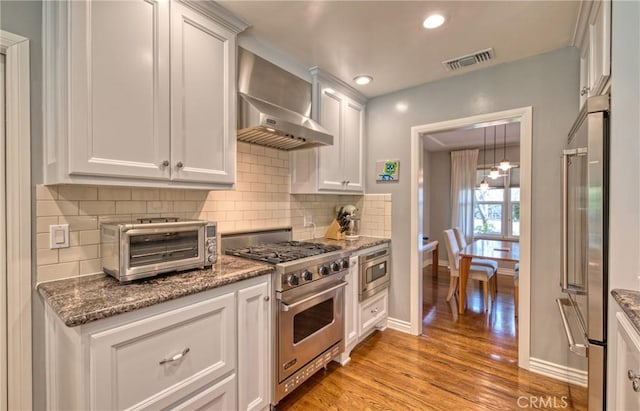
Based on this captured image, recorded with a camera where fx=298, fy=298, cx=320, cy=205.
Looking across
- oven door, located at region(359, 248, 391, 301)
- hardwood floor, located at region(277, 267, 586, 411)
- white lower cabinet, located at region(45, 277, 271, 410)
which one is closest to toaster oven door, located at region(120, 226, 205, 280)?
white lower cabinet, located at region(45, 277, 271, 410)

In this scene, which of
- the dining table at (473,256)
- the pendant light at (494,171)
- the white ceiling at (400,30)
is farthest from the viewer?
the pendant light at (494,171)

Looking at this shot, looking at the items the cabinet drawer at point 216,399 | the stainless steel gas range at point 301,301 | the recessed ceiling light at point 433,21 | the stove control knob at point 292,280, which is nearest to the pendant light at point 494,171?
the recessed ceiling light at point 433,21

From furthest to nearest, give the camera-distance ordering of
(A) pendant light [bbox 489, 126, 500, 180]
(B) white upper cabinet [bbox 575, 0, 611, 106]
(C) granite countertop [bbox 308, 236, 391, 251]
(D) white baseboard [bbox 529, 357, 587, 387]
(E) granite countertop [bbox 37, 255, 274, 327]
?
1. (A) pendant light [bbox 489, 126, 500, 180]
2. (C) granite countertop [bbox 308, 236, 391, 251]
3. (D) white baseboard [bbox 529, 357, 587, 387]
4. (B) white upper cabinet [bbox 575, 0, 611, 106]
5. (E) granite countertop [bbox 37, 255, 274, 327]

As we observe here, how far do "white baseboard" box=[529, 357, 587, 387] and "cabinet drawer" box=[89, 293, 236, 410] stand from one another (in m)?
2.33

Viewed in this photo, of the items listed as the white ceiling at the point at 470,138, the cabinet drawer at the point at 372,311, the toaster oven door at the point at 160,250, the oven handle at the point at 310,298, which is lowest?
the cabinet drawer at the point at 372,311

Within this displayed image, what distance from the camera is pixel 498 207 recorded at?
5.98 m

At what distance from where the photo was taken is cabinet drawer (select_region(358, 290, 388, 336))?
272 cm

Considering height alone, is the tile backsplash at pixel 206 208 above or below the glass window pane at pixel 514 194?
below

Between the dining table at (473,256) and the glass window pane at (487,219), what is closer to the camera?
the dining table at (473,256)

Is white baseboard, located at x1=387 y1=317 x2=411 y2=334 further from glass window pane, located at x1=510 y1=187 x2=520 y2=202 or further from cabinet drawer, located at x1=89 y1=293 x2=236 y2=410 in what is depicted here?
glass window pane, located at x1=510 y1=187 x2=520 y2=202

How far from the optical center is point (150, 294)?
126 centimetres

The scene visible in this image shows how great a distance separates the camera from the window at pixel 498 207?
18.9ft

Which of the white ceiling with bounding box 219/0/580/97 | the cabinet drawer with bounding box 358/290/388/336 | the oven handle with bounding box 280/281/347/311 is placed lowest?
the cabinet drawer with bounding box 358/290/388/336

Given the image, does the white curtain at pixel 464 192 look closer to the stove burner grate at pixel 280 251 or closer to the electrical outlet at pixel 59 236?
the stove burner grate at pixel 280 251
